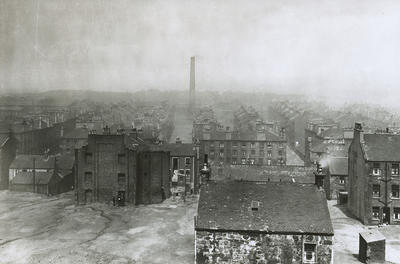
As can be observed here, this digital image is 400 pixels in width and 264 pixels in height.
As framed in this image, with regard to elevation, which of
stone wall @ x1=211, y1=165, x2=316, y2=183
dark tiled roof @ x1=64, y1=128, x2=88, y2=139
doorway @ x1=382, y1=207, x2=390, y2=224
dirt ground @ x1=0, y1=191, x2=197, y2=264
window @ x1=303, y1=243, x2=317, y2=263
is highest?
dark tiled roof @ x1=64, y1=128, x2=88, y2=139

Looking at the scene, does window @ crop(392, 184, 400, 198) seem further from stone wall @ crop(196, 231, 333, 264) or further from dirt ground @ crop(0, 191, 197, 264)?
dirt ground @ crop(0, 191, 197, 264)

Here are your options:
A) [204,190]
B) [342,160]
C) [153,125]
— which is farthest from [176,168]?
[153,125]

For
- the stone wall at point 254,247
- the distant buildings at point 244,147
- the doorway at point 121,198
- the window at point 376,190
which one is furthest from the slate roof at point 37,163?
the window at point 376,190

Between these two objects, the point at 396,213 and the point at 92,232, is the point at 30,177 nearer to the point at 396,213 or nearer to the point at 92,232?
the point at 92,232

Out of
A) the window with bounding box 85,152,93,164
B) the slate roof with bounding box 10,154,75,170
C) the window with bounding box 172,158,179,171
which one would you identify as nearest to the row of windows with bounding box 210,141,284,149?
the window with bounding box 172,158,179,171

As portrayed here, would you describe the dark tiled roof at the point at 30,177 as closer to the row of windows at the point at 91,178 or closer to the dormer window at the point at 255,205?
the row of windows at the point at 91,178

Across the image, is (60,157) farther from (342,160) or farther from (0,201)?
(342,160)

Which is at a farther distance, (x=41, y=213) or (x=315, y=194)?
(x=41, y=213)
